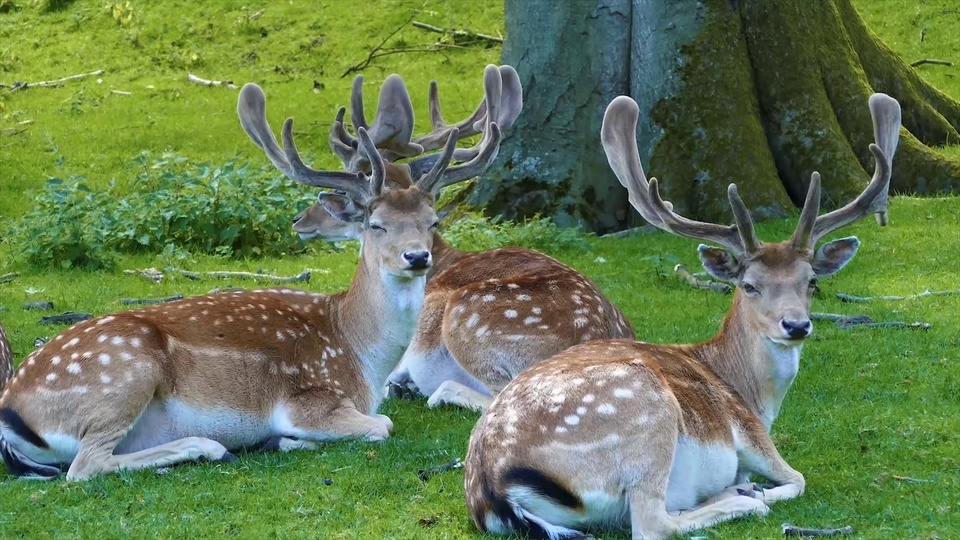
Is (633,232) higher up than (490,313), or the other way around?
(490,313)

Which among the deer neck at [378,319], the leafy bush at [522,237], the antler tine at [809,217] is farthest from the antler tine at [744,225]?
the leafy bush at [522,237]

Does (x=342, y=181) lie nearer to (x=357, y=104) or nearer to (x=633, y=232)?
(x=357, y=104)

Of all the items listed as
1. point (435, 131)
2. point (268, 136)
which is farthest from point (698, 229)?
point (435, 131)

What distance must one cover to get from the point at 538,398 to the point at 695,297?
498cm

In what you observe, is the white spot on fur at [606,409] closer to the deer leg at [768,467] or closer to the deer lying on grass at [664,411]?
the deer lying on grass at [664,411]

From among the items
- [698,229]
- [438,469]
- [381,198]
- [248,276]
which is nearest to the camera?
[698,229]

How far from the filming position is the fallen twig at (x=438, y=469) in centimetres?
673

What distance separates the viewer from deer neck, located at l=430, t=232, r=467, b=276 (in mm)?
9461

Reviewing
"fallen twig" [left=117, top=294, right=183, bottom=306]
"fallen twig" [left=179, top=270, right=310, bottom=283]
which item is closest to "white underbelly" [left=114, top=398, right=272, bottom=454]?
"fallen twig" [left=117, top=294, right=183, bottom=306]

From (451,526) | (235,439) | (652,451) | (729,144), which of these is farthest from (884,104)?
(729,144)

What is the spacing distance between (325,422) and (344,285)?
3.98 m

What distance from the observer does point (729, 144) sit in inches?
482

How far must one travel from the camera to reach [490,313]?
8.36 m

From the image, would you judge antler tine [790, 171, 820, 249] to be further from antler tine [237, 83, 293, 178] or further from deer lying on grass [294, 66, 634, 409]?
antler tine [237, 83, 293, 178]
